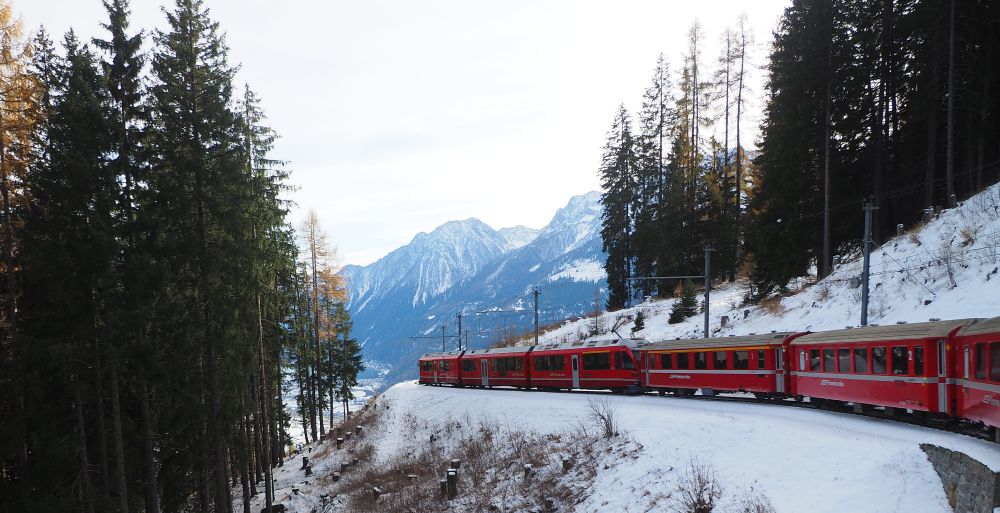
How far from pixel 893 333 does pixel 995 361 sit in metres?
4.08

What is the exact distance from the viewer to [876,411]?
59.9 ft

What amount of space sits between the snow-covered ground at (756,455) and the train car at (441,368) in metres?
15.3

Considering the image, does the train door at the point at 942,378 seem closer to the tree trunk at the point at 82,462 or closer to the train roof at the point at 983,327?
the train roof at the point at 983,327

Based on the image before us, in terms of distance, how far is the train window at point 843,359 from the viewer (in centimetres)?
1784

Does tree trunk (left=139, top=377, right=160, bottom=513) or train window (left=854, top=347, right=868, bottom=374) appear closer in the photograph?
tree trunk (left=139, top=377, right=160, bottom=513)

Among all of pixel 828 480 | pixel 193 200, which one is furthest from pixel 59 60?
pixel 828 480

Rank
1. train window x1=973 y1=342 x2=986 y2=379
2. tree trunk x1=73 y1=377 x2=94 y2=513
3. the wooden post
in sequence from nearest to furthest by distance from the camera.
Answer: train window x1=973 y1=342 x2=986 y2=379 < tree trunk x1=73 y1=377 x2=94 y2=513 < the wooden post

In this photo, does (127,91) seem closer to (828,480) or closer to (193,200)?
(193,200)

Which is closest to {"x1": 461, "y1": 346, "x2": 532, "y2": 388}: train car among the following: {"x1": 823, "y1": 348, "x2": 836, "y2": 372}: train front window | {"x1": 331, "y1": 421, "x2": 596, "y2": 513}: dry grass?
{"x1": 331, "y1": 421, "x2": 596, "y2": 513}: dry grass

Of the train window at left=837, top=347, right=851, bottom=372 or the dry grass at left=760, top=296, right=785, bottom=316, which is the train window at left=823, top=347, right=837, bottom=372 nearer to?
the train window at left=837, top=347, right=851, bottom=372

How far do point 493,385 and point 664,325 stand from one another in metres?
12.7

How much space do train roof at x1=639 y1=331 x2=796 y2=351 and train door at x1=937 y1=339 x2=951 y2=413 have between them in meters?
6.89

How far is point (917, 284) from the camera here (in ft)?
81.7

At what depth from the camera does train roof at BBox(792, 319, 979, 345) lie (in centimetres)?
1483
